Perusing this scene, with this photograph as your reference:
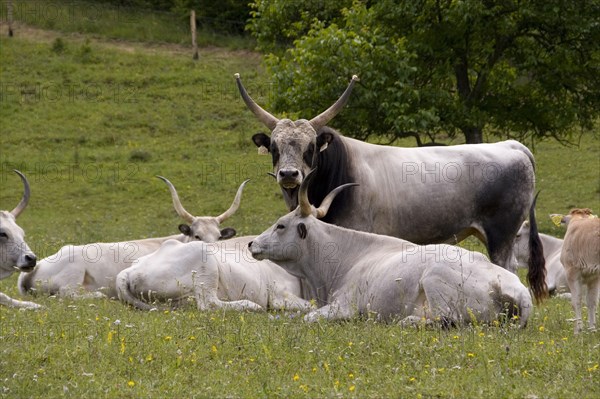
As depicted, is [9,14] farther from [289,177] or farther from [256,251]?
[256,251]

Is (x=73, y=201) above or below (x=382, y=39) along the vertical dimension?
below

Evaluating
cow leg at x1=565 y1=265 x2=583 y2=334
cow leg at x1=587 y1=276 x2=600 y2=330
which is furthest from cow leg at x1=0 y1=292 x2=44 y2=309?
cow leg at x1=587 y1=276 x2=600 y2=330

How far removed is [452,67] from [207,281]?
1266 cm

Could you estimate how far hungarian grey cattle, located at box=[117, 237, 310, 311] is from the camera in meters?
11.3

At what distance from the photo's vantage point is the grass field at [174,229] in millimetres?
7098

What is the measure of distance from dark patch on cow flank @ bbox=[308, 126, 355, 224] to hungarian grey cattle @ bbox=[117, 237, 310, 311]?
1.03m

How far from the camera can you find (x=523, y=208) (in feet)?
41.7

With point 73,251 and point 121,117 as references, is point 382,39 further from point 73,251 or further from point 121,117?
point 121,117

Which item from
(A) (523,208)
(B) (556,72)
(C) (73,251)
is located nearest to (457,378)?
(A) (523,208)

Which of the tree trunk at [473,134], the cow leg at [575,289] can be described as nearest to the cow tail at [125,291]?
the cow leg at [575,289]

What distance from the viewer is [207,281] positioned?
11469 millimetres

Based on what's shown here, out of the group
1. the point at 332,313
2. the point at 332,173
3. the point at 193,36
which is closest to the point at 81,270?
the point at 332,173

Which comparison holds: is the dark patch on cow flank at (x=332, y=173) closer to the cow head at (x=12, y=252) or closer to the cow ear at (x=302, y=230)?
the cow ear at (x=302, y=230)

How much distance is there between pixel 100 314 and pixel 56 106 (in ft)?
86.2
